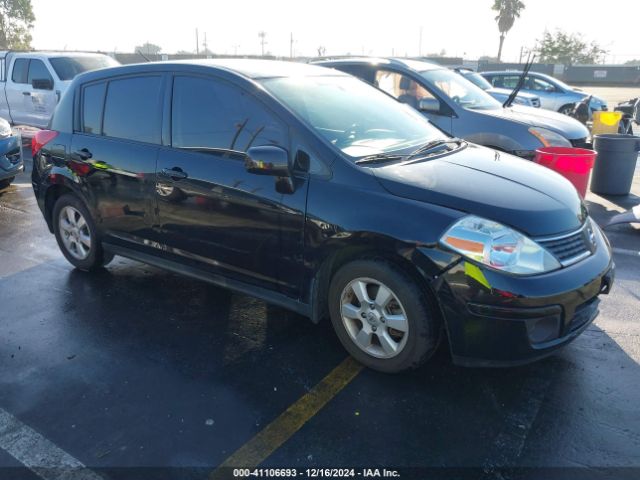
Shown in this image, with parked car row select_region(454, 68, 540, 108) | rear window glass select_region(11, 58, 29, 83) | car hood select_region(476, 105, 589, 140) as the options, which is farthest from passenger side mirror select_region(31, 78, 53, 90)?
car hood select_region(476, 105, 589, 140)

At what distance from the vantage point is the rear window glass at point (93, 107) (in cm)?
459

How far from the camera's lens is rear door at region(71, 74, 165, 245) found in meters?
4.15

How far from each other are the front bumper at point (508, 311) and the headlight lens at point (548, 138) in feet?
14.3

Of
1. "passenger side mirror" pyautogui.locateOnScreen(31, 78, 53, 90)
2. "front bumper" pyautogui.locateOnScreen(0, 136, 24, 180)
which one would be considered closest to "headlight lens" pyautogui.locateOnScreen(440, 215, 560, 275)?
"front bumper" pyautogui.locateOnScreen(0, 136, 24, 180)

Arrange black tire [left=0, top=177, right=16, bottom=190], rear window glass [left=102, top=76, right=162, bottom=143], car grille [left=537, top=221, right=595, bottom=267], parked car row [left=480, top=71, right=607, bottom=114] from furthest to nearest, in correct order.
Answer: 1. parked car row [left=480, top=71, right=607, bottom=114]
2. black tire [left=0, top=177, right=16, bottom=190]
3. rear window glass [left=102, top=76, right=162, bottom=143]
4. car grille [left=537, top=221, right=595, bottom=267]

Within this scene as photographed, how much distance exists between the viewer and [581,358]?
11.4 feet

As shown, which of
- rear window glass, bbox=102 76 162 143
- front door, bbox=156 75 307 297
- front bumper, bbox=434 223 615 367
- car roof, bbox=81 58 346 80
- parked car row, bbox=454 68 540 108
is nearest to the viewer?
front bumper, bbox=434 223 615 367

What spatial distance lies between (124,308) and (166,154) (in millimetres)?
1261

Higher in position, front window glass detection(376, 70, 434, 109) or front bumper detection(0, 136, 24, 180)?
front window glass detection(376, 70, 434, 109)

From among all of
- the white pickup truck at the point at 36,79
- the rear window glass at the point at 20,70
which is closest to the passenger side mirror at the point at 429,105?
the white pickup truck at the point at 36,79

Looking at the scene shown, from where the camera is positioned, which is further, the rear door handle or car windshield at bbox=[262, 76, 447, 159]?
the rear door handle

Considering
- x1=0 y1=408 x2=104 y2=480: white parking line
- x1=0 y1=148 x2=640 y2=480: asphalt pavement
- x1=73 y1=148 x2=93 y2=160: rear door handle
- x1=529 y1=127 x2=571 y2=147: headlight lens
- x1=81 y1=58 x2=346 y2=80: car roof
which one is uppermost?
x1=81 y1=58 x2=346 y2=80: car roof

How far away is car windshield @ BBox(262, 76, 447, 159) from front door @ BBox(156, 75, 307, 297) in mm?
251

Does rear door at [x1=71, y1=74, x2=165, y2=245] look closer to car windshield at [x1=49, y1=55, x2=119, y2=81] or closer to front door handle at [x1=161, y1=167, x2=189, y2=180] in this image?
front door handle at [x1=161, y1=167, x2=189, y2=180]
